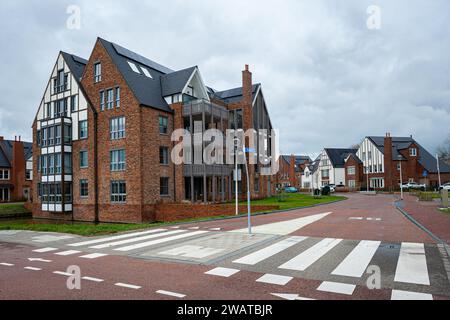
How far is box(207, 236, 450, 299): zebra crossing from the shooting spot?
20.6 ft

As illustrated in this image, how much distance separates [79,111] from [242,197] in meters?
18.1

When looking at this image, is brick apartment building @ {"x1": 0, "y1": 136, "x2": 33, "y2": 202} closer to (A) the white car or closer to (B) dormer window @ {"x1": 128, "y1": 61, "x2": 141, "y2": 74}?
(B) dormer window @ {"x1": 128, "y1": 61, "x2": 141, "y2": 74}

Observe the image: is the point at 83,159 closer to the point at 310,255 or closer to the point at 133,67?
the point at 133,67

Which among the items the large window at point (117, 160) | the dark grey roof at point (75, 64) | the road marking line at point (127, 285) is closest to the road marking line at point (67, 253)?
the road marking line at point (127, 285)

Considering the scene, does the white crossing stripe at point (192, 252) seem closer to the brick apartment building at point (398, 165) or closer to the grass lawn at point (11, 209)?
the grass lawn at point (11, 209)

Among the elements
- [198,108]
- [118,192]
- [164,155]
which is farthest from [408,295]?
[118,192]

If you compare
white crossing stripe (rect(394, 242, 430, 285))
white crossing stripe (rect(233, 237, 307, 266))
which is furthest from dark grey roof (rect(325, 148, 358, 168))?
white crossing stripe (rect(394, 242, 430, 285))

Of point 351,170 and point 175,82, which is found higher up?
point 175,82

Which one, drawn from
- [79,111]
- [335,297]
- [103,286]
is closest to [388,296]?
[335,297]

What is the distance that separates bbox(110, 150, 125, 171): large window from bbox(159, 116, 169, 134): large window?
3892 mm

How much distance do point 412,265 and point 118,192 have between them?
2438 cm

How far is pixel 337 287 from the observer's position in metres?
6.17

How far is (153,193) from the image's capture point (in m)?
27.4
